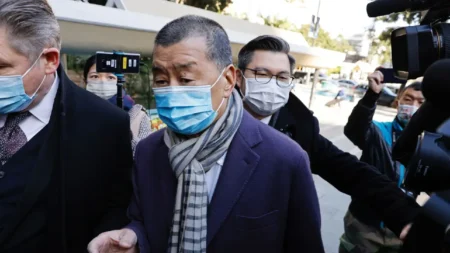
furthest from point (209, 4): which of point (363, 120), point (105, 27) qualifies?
point (363, 120)

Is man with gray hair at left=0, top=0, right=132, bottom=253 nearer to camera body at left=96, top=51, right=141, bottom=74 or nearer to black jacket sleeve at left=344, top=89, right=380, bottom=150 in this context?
camera body at left=96, top=51, right=141, bottom=74

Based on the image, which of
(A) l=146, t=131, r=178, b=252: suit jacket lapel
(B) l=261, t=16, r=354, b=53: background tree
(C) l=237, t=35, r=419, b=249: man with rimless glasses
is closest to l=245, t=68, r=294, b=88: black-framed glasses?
(C) l=237, t=35, r=419, b=249: man with rimless glasses

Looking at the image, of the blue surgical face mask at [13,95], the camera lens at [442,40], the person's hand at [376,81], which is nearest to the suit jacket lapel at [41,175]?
the blue surgical face mask at [13,95]

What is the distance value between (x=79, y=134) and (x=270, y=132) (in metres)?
0.75

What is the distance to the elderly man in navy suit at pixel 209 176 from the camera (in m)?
1.28

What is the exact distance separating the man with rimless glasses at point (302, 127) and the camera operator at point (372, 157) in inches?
12.2

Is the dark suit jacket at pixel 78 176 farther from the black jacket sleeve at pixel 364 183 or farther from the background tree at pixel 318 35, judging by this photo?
the background tree at pixel 318 35

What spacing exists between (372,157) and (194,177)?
134 cm

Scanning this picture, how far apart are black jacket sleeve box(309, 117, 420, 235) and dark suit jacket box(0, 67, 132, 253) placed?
0.97 metres

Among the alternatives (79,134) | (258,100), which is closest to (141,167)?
(79,134)

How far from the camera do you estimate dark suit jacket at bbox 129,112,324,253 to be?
1.28 metres

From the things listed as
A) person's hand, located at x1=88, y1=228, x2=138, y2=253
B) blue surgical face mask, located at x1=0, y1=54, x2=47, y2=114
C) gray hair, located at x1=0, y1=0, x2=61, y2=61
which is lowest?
person's hand, located at x1=88, y1=228, x2=138, y2=253

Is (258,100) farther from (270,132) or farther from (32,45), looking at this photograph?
(32,45)

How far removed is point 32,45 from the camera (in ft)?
4.36
